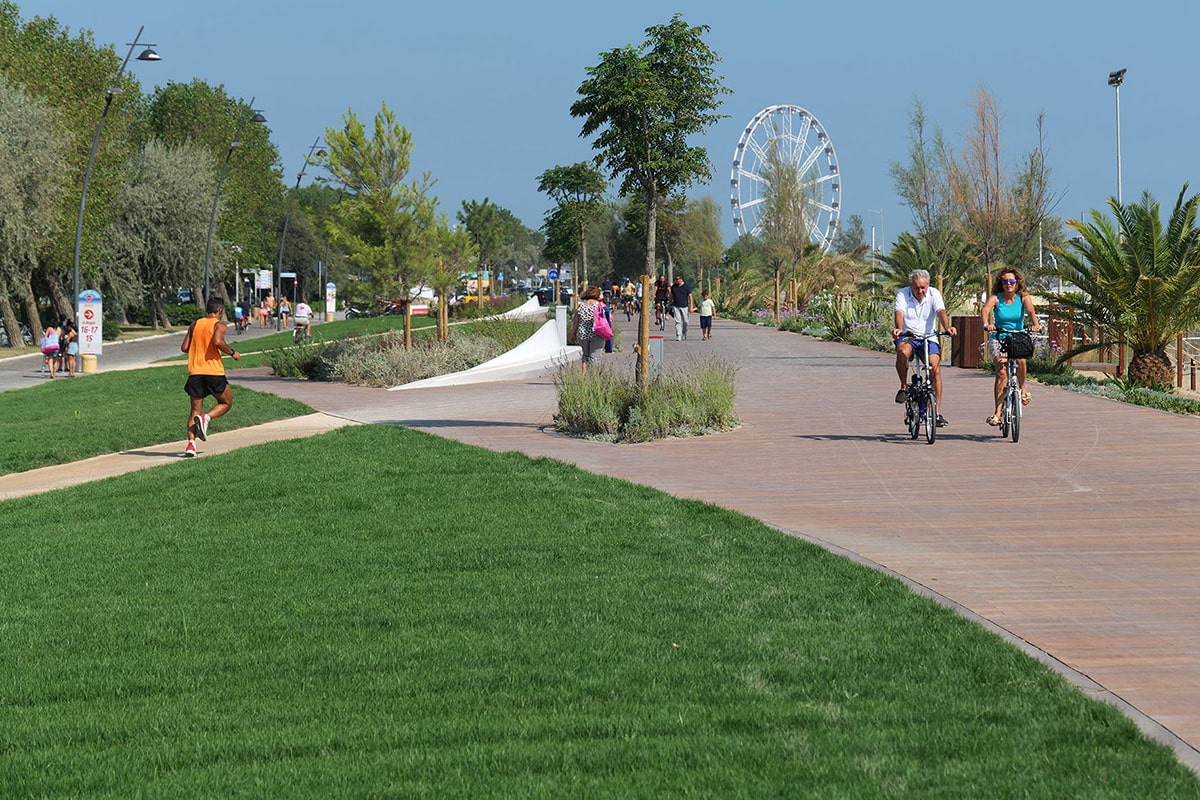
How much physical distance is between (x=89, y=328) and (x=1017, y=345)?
82.4 feet

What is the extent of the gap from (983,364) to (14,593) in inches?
742

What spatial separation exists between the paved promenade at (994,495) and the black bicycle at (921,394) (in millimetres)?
255

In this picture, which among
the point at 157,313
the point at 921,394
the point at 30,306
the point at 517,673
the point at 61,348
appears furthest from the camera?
the point at 157,313

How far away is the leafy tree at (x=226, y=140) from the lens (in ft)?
235

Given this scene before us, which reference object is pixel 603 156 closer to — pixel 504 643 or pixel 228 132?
pixel 504 643

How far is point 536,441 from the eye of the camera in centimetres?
1487

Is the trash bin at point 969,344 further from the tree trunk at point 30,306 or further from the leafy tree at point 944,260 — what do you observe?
the tree trunk at point 30,306

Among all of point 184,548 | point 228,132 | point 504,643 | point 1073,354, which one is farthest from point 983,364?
point 228,132

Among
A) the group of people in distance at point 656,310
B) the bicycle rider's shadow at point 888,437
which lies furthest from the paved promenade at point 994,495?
the group of people in distance at point 656,310

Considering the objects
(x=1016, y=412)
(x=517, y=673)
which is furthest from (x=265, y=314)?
(x=517, y=673)

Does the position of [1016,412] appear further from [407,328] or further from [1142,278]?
[407,328]

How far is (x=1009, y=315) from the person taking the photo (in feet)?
46.0

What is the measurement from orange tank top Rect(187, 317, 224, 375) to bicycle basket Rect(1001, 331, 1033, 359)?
783 cm

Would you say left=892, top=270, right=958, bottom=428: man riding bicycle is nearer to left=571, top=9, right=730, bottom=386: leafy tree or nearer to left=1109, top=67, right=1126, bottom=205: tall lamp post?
left=571, top=9, right=730, bottom=386: leafy tree
